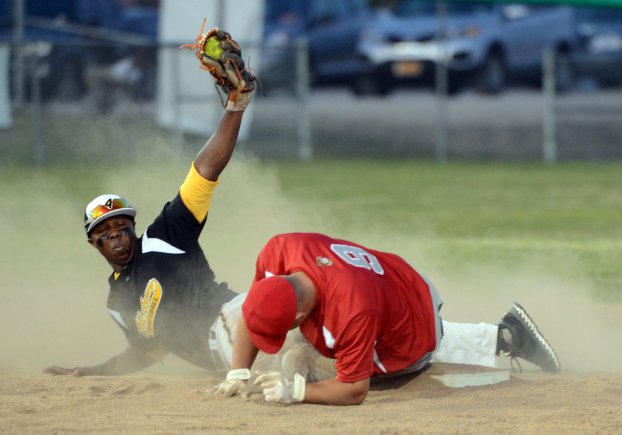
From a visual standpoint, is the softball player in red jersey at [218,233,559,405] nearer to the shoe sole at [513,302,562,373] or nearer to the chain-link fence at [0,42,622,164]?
the shoe sole at [513,302,562,373]

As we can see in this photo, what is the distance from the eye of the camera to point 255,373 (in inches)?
254

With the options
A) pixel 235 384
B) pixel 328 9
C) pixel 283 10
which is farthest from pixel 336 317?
pixel 283 10

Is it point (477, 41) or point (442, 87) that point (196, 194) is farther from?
point (477, 41)

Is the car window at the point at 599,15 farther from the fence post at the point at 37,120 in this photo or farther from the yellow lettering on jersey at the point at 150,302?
the yellow lettering on jersey at the point at 150,302

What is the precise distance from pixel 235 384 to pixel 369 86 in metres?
20.1

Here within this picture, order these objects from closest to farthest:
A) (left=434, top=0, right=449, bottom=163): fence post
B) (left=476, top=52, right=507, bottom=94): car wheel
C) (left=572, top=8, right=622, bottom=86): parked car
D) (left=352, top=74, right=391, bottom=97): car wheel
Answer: (left=434, top=0, right=449, bottom=163): fence post → (left=476, top=52, right=507, bottom=94): car wheel → (left=572, top=8, right=622, bottom=86): parked car → (left=352, top=74, right=391, bottom=97): car wheel

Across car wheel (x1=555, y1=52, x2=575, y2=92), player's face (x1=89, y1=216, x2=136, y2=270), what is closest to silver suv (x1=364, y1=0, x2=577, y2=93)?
car wheel (x1=555, y1=52, x2=575, y2=92)

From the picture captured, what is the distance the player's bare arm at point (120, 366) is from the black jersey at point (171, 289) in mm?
207

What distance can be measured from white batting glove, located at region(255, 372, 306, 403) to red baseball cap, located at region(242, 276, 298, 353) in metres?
0.32

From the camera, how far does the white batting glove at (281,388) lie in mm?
5539

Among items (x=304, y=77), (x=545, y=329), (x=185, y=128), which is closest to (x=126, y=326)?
(x=545, y=329)

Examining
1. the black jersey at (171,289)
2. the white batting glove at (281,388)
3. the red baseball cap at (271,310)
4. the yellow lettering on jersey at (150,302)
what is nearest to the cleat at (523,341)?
the white batting glove at (281,388)

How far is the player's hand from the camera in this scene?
6562 mm

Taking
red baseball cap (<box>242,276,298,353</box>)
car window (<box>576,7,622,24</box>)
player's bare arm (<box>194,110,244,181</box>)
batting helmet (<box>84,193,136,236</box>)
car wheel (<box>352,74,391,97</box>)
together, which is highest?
car window (<box>576,7,622,24</box>)
